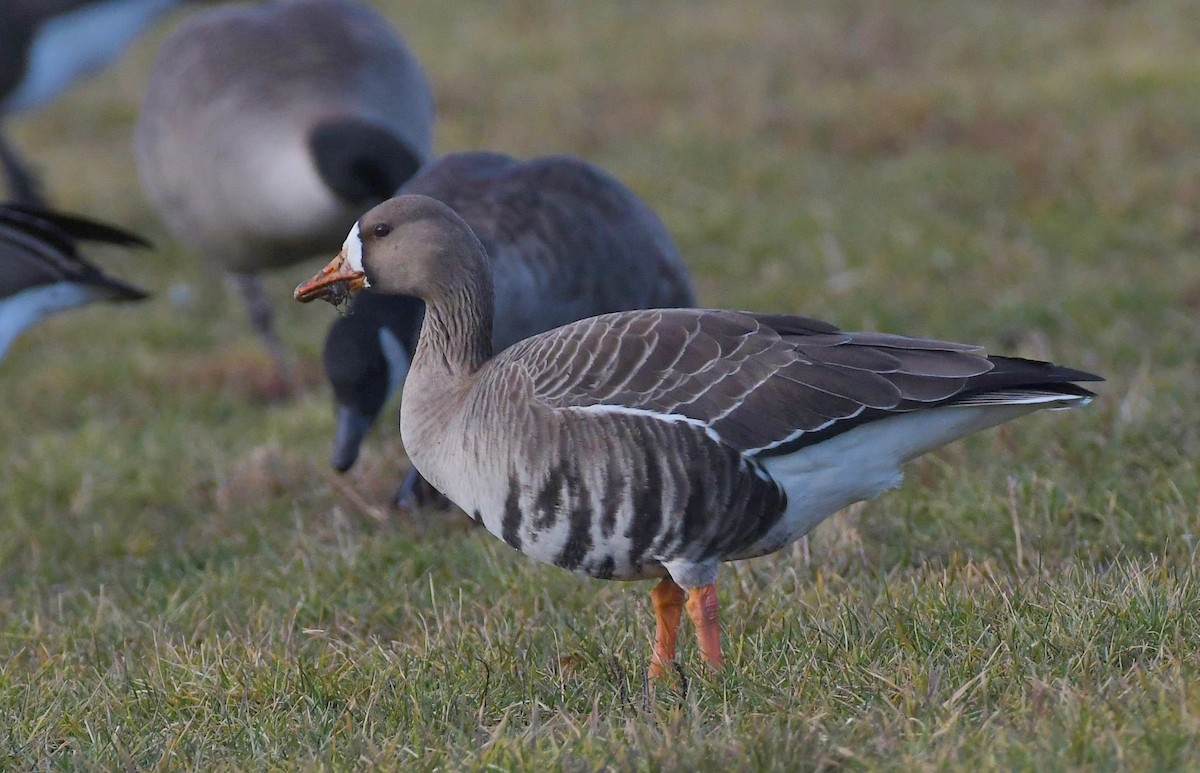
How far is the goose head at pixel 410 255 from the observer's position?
14.0ft

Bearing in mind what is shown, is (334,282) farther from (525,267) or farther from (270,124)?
(270,124)

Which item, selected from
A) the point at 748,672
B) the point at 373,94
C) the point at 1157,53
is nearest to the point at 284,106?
the point at 373,94

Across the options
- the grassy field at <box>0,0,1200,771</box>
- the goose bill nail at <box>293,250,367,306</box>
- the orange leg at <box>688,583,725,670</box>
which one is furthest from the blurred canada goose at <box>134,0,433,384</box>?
the orange leg at <box>688,583,725,670</box>

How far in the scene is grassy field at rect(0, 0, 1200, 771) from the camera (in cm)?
348

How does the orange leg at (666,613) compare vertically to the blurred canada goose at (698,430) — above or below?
below

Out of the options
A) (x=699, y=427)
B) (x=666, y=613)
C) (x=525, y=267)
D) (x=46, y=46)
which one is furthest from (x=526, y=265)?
(x=46, y=46)

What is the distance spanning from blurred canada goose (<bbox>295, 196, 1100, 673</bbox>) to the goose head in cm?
34

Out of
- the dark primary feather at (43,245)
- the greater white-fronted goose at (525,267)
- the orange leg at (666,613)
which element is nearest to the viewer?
the orange leg at (666,613)

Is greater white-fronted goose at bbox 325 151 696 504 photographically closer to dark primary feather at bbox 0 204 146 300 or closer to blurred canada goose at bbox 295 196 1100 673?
dark primary feather at bbox 0 204 146 300

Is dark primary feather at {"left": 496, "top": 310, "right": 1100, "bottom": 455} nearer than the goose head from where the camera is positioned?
Yes

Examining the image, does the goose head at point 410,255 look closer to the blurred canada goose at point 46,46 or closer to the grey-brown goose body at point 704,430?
the grey-brown goose body at point 704,430

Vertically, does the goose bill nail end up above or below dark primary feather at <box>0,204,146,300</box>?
above

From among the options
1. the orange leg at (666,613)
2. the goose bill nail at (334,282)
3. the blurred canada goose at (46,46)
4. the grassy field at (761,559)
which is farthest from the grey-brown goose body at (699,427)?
the blurred canada goose at (46,46)

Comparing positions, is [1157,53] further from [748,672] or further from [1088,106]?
[748,672]
